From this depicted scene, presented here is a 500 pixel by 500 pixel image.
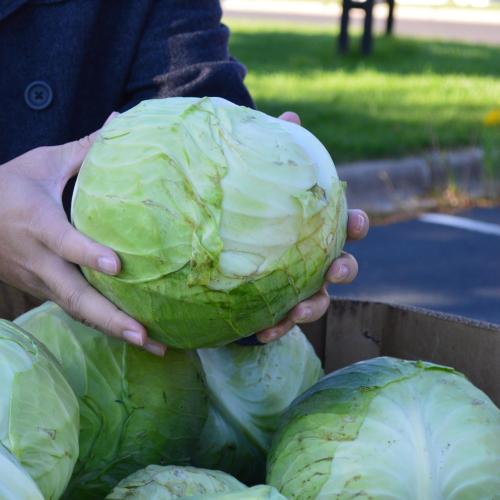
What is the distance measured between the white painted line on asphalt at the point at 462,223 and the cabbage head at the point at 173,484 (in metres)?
4.64

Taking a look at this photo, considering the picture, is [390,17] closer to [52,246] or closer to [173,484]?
[52,246]

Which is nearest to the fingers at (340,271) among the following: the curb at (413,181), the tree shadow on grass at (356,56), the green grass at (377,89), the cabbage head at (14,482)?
the cabbage head at (14,482)

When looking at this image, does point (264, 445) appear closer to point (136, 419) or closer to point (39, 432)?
point (136, 419)

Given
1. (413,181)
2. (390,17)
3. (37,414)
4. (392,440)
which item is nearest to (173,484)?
(37,414)

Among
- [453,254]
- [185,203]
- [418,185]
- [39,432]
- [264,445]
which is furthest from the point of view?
[418,185]

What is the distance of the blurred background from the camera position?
203 inches

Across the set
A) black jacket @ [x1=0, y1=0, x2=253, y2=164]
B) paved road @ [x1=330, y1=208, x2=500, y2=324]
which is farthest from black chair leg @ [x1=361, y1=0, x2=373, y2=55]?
black jacket @ [x1=0, y1=0, x2=253, y2=164]

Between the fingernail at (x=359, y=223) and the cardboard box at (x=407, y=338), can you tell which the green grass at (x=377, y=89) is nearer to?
the cardboard box at (x=407, y=338)

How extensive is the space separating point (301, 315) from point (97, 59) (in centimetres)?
101

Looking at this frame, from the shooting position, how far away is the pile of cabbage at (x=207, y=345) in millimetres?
1351

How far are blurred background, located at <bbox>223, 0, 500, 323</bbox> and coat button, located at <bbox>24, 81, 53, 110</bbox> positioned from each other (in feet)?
8.42

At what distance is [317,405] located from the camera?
1.53m

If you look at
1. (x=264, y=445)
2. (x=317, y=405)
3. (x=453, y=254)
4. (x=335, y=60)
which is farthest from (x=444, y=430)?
(x=335, y=60)

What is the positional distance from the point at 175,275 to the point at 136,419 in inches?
11.6
